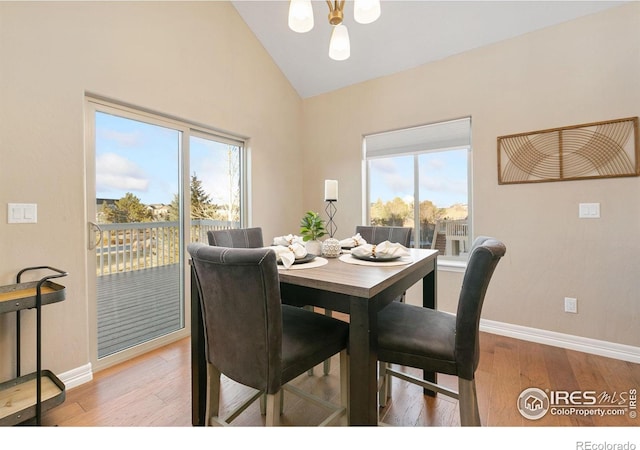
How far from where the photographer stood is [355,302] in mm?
1064

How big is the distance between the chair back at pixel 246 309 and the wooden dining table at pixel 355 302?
0.67ft

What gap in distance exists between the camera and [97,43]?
203 centimetres

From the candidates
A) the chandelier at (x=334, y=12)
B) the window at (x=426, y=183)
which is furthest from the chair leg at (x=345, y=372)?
the window at (x=426, y=183)

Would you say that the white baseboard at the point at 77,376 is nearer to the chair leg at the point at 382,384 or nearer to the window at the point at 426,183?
the chair leg at the point at 382,384

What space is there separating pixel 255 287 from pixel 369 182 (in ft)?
8.92

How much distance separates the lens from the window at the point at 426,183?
117 inches

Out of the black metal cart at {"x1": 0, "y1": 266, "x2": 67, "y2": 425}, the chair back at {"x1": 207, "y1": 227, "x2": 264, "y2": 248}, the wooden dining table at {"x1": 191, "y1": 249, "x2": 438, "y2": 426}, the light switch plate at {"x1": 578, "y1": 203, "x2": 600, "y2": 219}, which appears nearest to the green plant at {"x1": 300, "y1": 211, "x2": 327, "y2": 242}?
the wooden dining table at {"x1": 191, "y1": 249, "x2": 438, "y2": 426}

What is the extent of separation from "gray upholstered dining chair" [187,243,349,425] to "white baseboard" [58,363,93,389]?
1297 millimetres

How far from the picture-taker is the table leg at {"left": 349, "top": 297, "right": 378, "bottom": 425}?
41.4 inches

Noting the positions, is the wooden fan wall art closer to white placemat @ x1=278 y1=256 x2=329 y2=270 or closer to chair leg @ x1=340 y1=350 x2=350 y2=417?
white placemat @ x1=278 y1=256 x2=329 y2=270

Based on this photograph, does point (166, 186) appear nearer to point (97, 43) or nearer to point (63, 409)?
point (97, 43)
